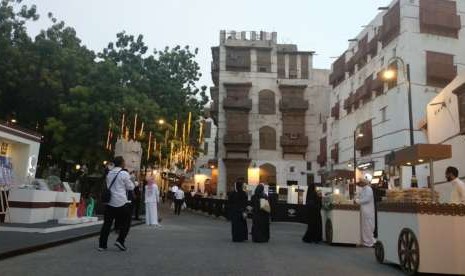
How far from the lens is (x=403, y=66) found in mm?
32781

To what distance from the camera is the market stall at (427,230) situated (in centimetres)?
831

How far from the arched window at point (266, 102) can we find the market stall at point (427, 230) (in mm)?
47200

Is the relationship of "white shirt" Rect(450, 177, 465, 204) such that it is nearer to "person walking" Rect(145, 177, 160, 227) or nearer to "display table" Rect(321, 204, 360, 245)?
"display table" Rect(321, 204, 360, 245)


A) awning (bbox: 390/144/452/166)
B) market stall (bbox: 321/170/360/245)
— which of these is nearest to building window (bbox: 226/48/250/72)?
market stall (bbox: 321/170/360/245)

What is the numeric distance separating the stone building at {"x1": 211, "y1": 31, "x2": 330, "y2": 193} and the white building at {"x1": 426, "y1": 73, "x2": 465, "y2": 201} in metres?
29.0

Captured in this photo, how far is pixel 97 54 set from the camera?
126 ft

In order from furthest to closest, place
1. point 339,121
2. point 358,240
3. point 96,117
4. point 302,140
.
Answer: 1. point 302,140
2. point 339,121
3. point 96,117
4. point 358,240

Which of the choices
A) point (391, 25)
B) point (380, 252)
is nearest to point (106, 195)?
point (380, 252)

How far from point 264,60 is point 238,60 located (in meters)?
2.82

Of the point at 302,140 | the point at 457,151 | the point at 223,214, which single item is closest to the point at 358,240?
the point at 457,151

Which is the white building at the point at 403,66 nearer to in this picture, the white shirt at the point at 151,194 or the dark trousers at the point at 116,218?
the white shirt at the point at 151,194

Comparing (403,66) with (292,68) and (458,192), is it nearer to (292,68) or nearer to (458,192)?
(458,192)

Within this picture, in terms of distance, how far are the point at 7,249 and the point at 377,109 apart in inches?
1325

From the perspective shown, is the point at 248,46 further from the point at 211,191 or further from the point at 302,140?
the point at 211,191
